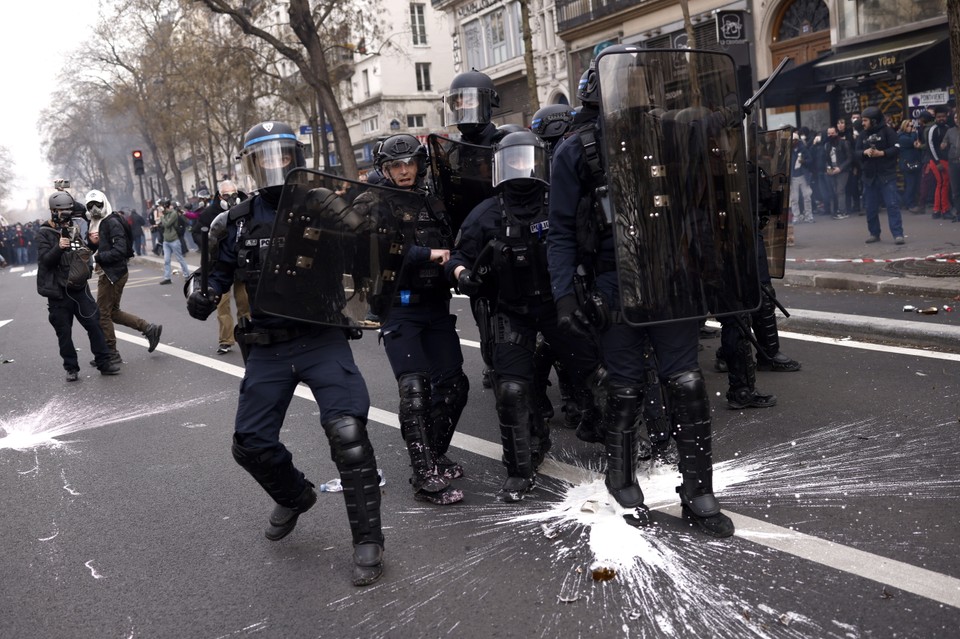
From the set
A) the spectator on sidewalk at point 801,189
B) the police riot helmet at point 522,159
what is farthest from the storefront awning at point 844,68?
the police riot helmet at point 522,159

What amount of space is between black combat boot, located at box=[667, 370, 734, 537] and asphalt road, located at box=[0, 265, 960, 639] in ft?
0.35

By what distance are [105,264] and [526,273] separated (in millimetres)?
6297

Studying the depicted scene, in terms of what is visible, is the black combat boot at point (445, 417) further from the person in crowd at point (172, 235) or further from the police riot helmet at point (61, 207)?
the person in crowd at point (172, 235)

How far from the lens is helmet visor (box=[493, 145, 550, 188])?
4.20m

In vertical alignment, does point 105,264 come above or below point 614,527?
above

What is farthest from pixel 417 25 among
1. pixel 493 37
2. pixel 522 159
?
pixel 522 159

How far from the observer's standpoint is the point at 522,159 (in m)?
4.21

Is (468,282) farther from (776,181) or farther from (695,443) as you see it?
(776,181)

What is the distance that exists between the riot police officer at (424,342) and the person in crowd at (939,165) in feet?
36.0

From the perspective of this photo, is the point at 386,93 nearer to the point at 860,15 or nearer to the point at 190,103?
the point at 190,103

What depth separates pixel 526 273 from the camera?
4.31 m

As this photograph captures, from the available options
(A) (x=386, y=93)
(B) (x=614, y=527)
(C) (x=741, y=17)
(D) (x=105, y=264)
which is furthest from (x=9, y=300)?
(A) (x=386, y=93)

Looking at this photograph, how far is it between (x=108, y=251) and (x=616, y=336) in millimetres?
6916

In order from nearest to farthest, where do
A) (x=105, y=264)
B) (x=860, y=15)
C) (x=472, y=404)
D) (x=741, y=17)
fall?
(x=472, y=404) < (x=105, y=264) < (x=741, y=17) < (x=860, y=15)
